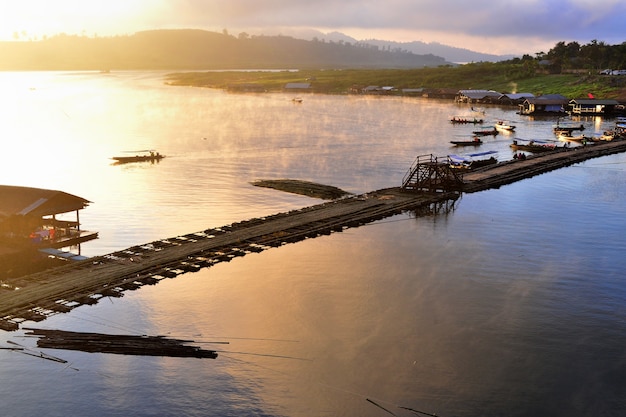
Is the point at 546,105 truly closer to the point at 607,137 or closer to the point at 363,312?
the point at 607,137

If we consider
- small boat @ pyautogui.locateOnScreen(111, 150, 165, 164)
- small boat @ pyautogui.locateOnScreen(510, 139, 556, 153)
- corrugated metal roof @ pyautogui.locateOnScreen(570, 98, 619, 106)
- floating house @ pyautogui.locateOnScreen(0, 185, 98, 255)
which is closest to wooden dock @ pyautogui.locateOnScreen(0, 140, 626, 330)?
floating house @ pyautogui.locateOnScreen(0, 185, 98, 255)

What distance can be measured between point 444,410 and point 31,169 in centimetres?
6661

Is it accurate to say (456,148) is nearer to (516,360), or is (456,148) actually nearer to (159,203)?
(159,203)

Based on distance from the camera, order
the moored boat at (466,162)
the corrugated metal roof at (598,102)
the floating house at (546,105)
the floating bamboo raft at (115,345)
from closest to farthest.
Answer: the floating bamboo raft at (115,345) → the moored boat at (466,162) → the corrugated metal roof at (598,102) → the floating house at (546,105)

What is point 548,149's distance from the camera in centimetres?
8862

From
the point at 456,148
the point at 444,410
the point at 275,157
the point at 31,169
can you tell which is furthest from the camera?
the point at 456,148

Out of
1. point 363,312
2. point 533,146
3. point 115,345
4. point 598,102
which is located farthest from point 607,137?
point 115,345

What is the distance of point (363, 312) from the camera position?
108 feet

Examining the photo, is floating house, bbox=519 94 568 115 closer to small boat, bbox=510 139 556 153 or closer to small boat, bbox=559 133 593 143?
small boat, bbox=559 133 593 143

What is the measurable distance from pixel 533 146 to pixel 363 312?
6610 cm

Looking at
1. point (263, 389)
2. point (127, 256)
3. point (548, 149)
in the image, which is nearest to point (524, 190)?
point (548, 149)

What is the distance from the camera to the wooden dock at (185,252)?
3166cm

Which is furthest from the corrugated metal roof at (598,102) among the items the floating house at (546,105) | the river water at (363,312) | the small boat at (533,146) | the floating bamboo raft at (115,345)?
the floating bamboo raft at (115,345)

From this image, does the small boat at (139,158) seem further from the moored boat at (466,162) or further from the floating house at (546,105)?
the floating house at (546,105)
